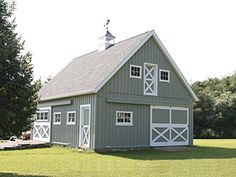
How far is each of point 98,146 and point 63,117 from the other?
16.0ft

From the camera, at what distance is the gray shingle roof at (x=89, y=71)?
21656mm

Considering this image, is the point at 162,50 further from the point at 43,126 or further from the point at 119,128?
the point at 43,126

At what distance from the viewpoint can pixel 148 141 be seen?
22656 millimetres

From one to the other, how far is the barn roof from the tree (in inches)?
316

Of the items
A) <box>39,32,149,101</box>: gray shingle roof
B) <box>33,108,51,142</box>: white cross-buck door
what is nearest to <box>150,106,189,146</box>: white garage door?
<box>39,32,149,101</box>: gray shingle roof

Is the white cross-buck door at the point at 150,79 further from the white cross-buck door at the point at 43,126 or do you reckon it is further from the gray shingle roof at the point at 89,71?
the white cross-buck door at the point at 43,126

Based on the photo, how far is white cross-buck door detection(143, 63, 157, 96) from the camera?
2302 centimetres

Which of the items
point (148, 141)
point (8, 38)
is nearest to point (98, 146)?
point (148, 141)

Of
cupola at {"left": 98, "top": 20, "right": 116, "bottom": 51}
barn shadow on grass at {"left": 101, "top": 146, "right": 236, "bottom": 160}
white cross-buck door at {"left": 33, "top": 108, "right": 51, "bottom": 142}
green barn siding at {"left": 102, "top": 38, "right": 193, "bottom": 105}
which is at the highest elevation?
cupola at {"left": 98, "top": 20, "right": 116, "bottom": 51}

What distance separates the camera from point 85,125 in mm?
21547

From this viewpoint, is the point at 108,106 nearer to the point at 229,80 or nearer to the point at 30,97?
the point at 30,97

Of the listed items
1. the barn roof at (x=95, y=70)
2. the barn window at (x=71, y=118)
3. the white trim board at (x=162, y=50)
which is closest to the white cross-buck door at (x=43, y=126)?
the barn roof at (x=95, y=70)

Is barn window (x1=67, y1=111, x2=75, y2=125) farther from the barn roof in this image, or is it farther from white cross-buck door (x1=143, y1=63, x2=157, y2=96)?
white cross-buck door (x1=143, y1=63, x2=157, y2=96)

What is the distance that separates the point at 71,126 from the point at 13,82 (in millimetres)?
11436
